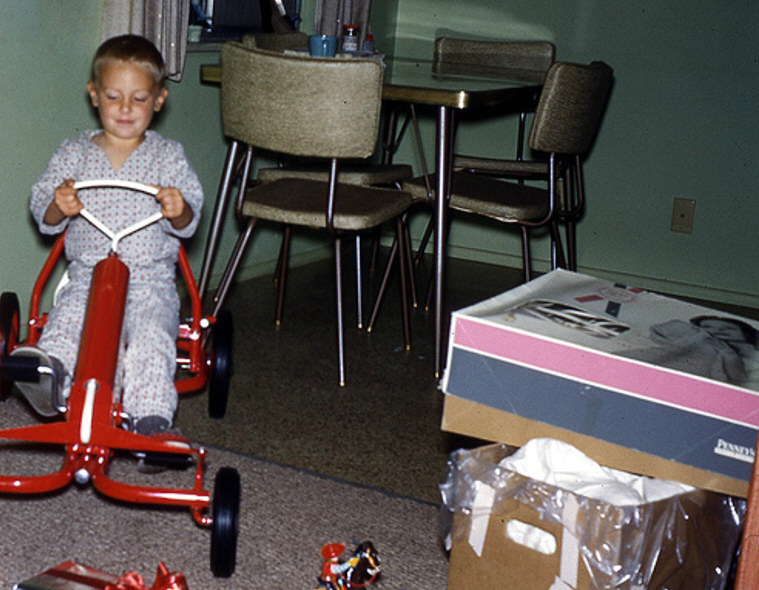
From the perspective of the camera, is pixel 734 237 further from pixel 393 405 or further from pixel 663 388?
pixel 663 388

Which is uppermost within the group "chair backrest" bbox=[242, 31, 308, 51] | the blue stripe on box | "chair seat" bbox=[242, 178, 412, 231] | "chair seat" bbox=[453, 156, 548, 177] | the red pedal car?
"chair backrest" bbox=[242, 31, 308, 51]

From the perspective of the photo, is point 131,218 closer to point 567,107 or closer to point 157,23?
point 157,23

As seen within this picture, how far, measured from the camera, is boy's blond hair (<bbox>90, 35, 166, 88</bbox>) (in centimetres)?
188

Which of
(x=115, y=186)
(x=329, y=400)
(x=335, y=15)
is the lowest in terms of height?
(x=329, y=400)

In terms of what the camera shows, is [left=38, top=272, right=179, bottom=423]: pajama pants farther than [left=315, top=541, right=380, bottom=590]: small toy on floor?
Yes

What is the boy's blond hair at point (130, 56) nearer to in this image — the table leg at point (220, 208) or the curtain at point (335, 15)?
the table leg at point (220, 208)

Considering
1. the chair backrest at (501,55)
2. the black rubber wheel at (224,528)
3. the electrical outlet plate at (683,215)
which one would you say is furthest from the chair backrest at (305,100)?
the electrical outlet plate at (683,215)

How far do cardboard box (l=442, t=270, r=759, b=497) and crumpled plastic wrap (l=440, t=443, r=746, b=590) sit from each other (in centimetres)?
6

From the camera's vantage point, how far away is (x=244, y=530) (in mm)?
1715

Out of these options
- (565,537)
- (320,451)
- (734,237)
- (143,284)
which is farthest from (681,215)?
(565,537)

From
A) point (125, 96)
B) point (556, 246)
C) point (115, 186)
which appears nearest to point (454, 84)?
point (556, 246)

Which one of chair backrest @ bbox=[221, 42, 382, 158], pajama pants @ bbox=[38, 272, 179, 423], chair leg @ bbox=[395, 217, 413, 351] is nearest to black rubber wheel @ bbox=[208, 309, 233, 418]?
pajama pants @ bbox=[38, 272, 179, 423]

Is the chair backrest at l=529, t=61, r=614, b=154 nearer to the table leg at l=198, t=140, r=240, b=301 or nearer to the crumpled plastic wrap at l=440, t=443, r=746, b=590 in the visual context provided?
the table leg at l=198, t=140, r=240, b=301

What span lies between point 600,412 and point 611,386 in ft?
0.15
